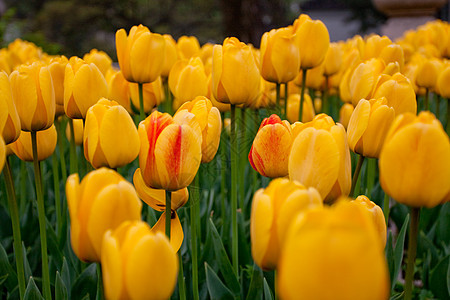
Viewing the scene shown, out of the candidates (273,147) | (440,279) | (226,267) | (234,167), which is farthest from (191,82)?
(440,279)

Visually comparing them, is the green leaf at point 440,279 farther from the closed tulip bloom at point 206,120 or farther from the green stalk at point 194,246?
the closed tulip bloom at point 206,120

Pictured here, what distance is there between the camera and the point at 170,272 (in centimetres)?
60

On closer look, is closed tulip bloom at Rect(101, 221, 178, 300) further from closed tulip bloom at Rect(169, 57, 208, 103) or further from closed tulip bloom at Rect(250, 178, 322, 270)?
closed tulip bloom at Rect(169, 57, 208, 103)

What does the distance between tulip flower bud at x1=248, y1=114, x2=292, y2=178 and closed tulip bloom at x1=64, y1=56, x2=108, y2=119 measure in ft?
1.92

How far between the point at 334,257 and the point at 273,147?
62 centimetres

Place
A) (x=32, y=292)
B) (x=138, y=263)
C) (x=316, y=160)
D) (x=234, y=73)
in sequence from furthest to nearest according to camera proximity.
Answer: (x=234, y=73) → (x=32, y=292) → (x=316, y=160) → (x=138, y=263)

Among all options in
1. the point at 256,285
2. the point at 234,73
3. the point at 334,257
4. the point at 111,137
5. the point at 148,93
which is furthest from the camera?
the point at 148,93

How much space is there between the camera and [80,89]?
56.3 inches

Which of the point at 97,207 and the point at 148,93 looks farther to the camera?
the point at 148,93

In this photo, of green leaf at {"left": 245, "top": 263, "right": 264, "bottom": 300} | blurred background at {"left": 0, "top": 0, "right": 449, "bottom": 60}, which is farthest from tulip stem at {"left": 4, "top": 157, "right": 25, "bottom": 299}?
blurred background at {"left": 0, "top": 0, "right": 449, "bottom": 60}

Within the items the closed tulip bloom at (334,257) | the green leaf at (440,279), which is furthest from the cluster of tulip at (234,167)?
the green leaf at (440,279)

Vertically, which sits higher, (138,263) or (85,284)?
(138,263)

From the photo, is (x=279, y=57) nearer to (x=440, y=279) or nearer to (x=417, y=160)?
(x=440, y=279)

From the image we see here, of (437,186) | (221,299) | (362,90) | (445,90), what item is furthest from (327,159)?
(445,90)
